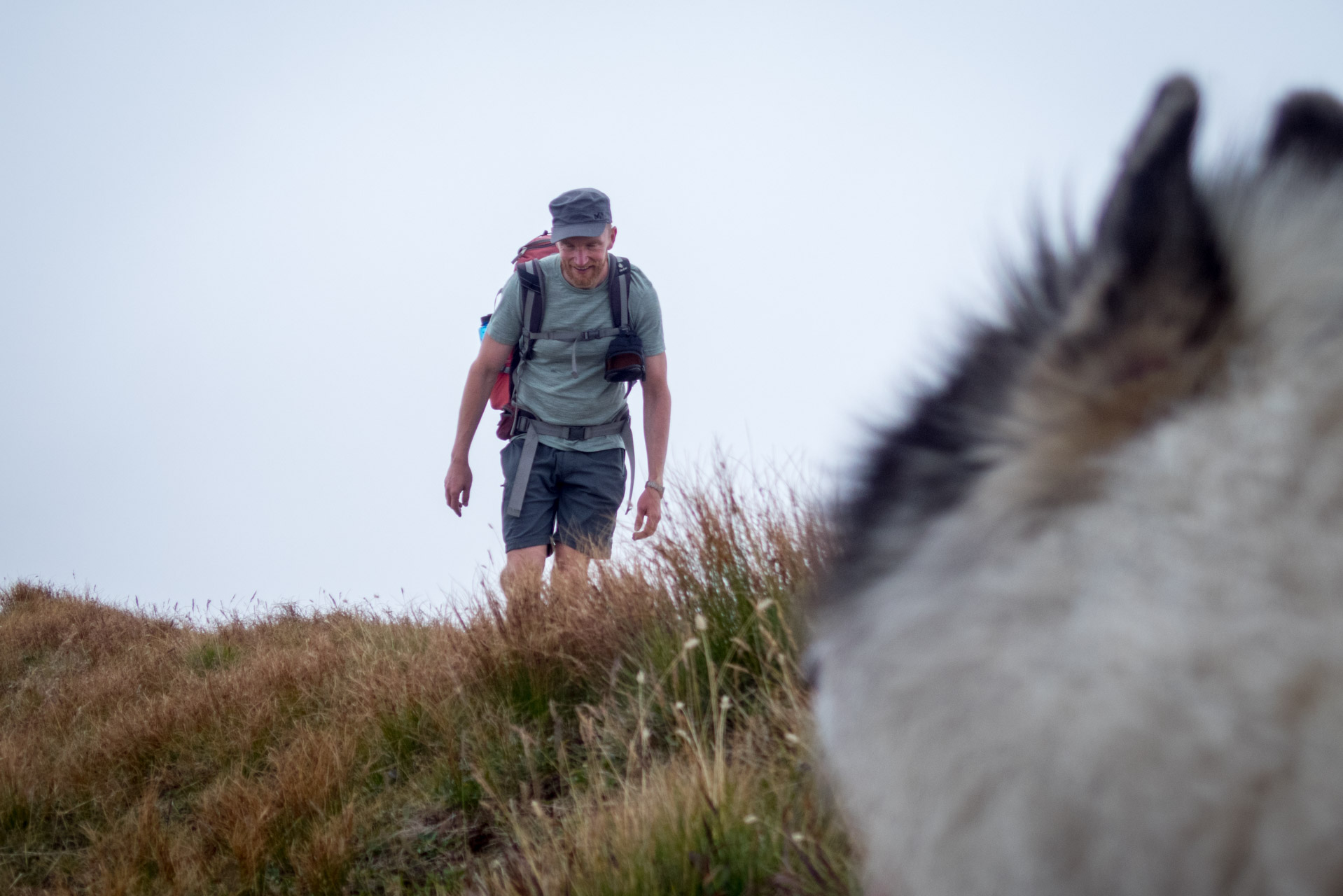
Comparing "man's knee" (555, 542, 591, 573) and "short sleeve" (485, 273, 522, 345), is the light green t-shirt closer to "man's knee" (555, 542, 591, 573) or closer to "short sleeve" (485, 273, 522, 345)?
"short sleeve" (485, 273, 522, 345)

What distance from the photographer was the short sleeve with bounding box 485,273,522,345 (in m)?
4.75

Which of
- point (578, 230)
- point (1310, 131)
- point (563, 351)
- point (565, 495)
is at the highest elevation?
point (578, 230)

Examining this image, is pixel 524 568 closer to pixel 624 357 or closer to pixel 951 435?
pixel 624 357

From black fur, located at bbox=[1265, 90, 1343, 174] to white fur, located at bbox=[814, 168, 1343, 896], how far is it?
35 millimetres

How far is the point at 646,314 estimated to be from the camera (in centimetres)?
484

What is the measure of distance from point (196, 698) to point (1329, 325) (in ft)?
17.1

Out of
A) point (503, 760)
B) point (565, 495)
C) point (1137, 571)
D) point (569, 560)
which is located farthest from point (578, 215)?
point (1137, 571)

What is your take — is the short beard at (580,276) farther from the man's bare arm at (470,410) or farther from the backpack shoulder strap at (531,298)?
the man's bare arm at (470,410)

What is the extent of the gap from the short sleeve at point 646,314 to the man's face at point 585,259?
20 cm

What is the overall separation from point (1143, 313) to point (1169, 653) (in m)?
0.35

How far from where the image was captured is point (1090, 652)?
774 mm

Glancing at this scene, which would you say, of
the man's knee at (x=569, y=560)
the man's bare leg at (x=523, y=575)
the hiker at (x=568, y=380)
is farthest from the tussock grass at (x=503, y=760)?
the hiker at (x=568, y=380)

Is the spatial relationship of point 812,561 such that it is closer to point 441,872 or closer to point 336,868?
point 441,872

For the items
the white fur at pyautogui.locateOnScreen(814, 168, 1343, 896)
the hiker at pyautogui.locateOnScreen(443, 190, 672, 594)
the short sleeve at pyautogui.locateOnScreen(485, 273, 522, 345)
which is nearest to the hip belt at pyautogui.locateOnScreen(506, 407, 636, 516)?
the hiker at pyautogui.locateOnScreen(443, 190, 672, 594)
